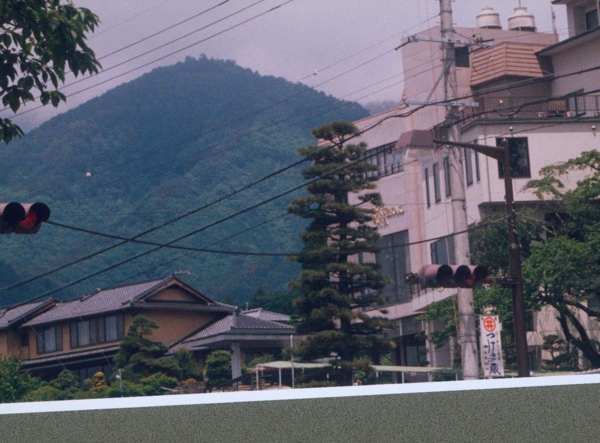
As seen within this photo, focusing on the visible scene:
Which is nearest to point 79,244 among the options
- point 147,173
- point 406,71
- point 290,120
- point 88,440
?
point 147,173

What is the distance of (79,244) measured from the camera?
852 cm

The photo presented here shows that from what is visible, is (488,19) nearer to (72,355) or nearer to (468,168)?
(468,168)

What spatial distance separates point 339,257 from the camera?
1168 centimetres

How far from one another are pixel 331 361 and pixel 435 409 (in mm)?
8465

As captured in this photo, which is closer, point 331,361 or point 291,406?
point 291,406

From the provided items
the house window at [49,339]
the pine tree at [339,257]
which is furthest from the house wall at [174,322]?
the pine tree at [339,257]

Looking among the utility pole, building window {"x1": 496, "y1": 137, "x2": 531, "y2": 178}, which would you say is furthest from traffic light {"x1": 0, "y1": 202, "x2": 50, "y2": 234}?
building window {"x1": 496, "y1": 137, "x2": 531, "y2": 178}

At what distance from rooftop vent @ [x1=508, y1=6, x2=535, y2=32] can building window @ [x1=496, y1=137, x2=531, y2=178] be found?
1.65 metres

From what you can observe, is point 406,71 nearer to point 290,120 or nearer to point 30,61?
point 290,120

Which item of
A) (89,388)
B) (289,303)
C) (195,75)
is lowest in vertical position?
(89,388)

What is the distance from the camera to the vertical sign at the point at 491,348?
30.2 ft

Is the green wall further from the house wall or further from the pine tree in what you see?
the pine tree

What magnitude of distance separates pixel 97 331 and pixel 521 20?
20.4ft

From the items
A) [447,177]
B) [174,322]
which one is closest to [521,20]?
[447,177]
